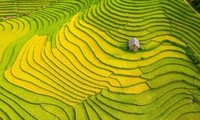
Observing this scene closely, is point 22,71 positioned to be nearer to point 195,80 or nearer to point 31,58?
point 31,58

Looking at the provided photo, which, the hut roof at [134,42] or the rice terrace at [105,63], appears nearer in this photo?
the rice terrace at [105,63]

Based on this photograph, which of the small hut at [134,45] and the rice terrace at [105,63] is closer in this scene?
the rice terrace at [105,63]

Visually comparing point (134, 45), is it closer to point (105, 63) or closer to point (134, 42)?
point (134, 42)

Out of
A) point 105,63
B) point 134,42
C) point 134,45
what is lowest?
point 105,63

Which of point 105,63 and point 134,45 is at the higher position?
point 134,45

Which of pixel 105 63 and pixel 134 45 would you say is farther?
pixel 134 45

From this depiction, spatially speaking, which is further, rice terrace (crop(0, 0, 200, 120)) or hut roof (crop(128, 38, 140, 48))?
hut roof (crop(128, 38, 140, 48))

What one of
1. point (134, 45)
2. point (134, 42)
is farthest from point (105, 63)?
point (134, 42)

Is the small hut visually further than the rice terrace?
Yes
